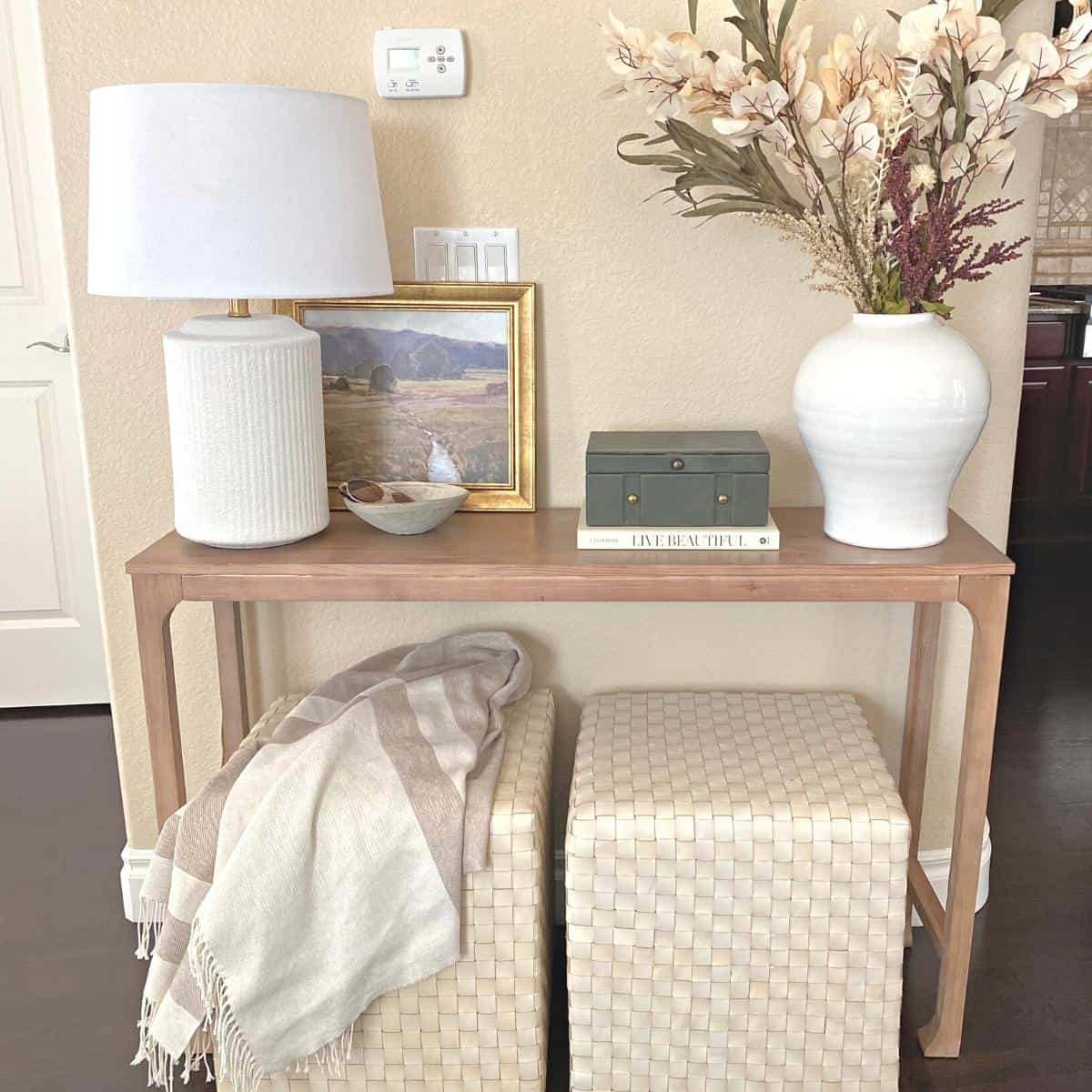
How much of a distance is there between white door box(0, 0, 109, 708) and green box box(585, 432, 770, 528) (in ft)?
5.43

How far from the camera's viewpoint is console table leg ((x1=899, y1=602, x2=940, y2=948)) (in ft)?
6.56

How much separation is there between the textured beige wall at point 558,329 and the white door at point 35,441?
3.13 feet

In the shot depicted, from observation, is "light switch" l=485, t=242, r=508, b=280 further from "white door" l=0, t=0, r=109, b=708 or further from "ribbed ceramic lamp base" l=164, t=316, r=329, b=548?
"white door" l=0, t=0, r=109, b=708

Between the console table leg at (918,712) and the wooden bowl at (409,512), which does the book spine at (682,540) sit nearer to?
the wooden bowl at (409,512)

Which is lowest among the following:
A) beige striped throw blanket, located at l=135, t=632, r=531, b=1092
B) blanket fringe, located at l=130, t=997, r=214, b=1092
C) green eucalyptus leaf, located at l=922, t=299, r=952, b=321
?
blanket fringe, located at l=130, t=997, r=214, b=1092

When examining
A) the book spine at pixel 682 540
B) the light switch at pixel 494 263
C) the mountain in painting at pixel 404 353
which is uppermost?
the light switch at pixel 494 263

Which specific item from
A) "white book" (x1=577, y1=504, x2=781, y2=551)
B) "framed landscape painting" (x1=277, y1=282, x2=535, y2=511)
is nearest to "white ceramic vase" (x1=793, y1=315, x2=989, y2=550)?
"white book" (x1=577, y1=504, x2=781, y2=551)

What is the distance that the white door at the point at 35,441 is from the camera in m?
2.77

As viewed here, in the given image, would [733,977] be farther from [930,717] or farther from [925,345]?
[925,345]

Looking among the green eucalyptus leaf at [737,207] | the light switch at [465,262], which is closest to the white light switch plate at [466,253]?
the light switch at [465,262]

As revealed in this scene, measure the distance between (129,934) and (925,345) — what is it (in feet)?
A: 5.75

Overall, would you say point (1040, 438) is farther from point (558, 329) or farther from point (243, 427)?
point (243, 427)

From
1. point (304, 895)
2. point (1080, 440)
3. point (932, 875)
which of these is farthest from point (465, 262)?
point (1080, 440)

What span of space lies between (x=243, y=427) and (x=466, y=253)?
19.4 inches
